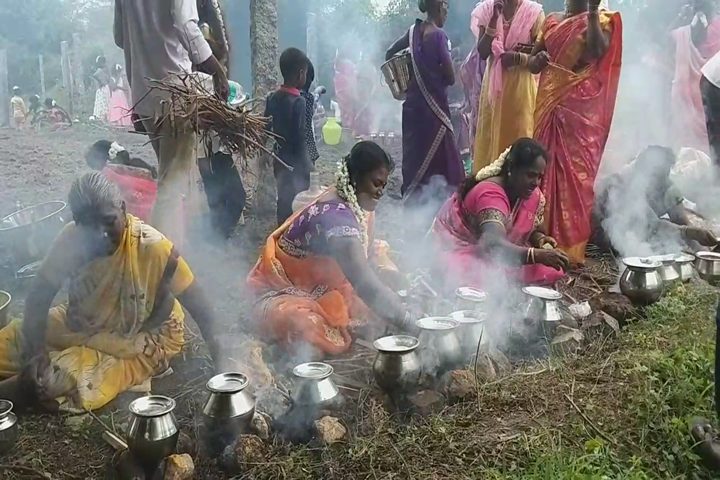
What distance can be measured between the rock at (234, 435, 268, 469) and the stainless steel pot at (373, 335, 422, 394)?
2.04ft

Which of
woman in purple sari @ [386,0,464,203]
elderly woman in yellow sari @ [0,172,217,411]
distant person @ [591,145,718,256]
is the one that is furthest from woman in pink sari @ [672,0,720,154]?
elderly woman in yellow sari @ [0,172,217,411]

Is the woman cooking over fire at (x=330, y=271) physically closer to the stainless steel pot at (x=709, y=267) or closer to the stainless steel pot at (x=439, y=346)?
the stainless steel pot at (x=439, y=346)

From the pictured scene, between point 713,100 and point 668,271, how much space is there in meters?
3.47

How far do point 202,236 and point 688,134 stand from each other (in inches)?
250

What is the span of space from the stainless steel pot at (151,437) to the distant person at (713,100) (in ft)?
21.4

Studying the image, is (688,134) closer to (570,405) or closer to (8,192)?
(570,405)

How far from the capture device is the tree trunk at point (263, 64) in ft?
23.4

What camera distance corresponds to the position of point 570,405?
9.66 feet

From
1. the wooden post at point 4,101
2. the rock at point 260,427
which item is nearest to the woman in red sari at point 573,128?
the rock at point 260,427

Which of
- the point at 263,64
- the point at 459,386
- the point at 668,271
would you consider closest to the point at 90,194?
the point at 459,386

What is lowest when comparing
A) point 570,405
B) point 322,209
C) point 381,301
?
point 570,405

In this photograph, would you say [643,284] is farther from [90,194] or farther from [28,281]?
[28,281]

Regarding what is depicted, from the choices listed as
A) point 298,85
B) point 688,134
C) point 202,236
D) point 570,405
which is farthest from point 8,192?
point 688,134

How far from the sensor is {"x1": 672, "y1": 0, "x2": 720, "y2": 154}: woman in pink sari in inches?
329
